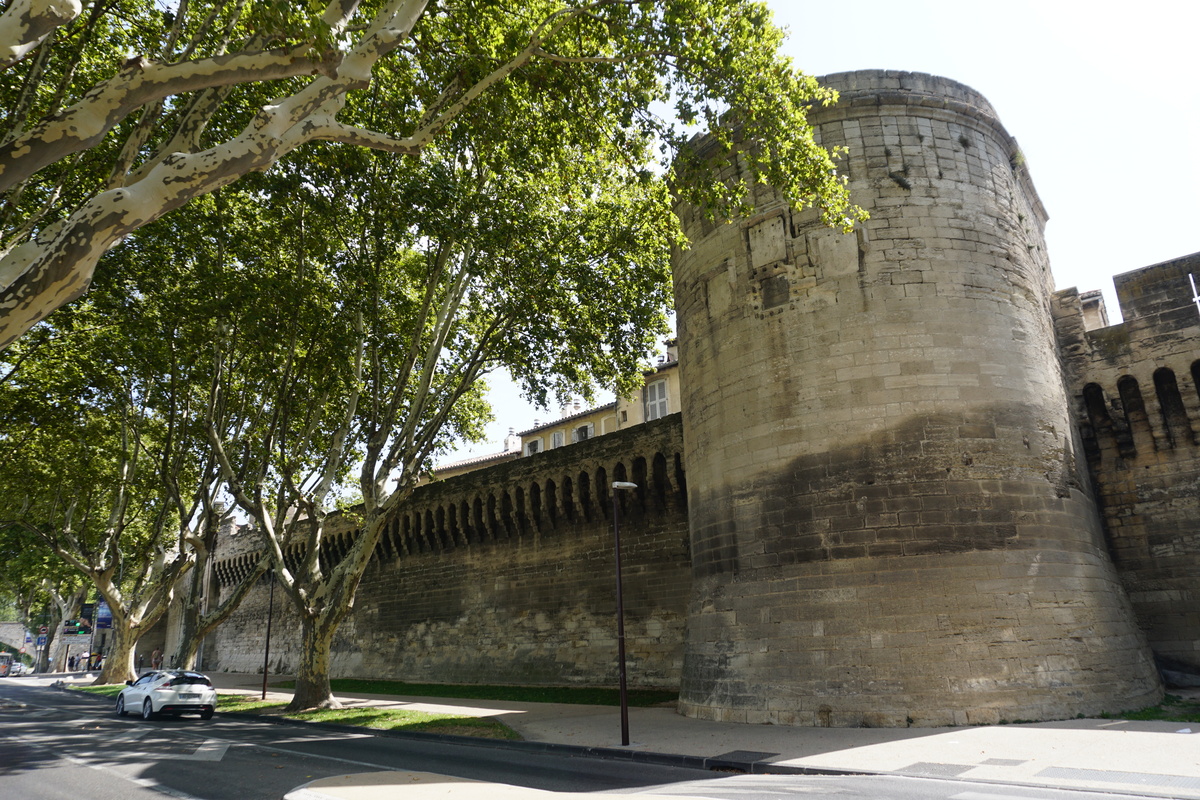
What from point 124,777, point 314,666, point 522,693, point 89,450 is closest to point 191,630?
point 314,666

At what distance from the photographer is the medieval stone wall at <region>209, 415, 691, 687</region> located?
20547 millimetres

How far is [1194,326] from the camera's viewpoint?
15383 millimetres

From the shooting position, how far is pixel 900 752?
9.58 meters

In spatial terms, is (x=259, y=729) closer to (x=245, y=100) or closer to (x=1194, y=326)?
(x=245, y=100)

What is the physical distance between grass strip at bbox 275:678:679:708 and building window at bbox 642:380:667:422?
17.7 m

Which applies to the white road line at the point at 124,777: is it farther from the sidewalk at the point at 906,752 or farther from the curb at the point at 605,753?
the curb at the point at 605,753

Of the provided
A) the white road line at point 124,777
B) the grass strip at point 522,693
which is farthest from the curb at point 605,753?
the grass strip at point 522,693

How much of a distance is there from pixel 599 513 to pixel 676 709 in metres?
7.89

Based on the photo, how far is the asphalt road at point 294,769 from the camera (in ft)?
26.2

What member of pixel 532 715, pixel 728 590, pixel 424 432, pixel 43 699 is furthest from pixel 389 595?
pixel 728 590

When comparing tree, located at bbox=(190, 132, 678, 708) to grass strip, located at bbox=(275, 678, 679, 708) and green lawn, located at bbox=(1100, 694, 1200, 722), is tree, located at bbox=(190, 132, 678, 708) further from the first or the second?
green lawn, located at bbox=(1100, 694, 1200, 722)

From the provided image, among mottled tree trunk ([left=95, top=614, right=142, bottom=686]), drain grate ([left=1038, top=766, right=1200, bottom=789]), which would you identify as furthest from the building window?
drain grate ([left=1038, top=766, right=1200, bottom=789])

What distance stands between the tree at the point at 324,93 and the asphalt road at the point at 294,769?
20.1 ft

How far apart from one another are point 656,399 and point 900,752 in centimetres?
2950
